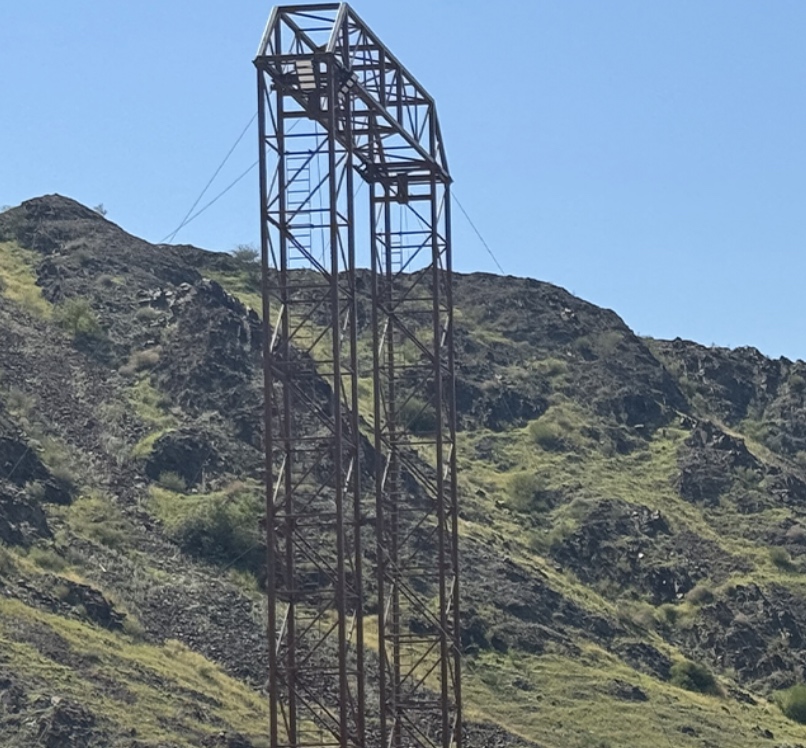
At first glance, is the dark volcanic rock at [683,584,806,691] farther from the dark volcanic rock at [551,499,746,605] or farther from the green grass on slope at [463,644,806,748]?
the green grass on slope at [463,644,806,748]

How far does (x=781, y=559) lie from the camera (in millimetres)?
83125

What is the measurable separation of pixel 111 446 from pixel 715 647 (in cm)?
2206

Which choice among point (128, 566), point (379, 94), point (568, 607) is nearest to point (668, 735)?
point (568, 607)

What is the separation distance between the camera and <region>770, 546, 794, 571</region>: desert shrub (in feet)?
272

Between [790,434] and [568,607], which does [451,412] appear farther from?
[790,434]

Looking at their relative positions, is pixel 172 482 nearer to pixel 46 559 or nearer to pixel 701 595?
pixel 46 559

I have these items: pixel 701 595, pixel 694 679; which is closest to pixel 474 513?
pixel 701 595

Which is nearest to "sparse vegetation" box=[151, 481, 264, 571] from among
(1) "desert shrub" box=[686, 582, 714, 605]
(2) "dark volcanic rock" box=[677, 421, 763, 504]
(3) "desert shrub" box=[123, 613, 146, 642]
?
(3) "desert shrub" box=[123, 613, 146, 642]

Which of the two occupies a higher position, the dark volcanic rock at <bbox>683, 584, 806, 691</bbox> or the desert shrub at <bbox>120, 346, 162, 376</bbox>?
the desert shrub at <bbox>120, 346, 162, 376</bbox>

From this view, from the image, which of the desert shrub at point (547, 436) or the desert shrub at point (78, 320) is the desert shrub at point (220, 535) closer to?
the desert shrub at point (78, 320)

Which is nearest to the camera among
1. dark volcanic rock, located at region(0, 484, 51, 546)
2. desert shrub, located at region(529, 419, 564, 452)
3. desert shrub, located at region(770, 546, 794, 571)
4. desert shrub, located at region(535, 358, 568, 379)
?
dark volcanic rock, located at region(0, 484, 51, 546)

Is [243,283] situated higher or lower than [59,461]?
higher

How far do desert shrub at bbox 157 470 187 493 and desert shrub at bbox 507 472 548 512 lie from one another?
16.2 m

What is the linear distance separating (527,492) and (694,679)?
16.8 metres
